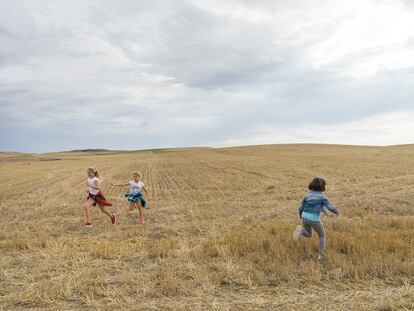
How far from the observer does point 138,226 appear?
35.0ft

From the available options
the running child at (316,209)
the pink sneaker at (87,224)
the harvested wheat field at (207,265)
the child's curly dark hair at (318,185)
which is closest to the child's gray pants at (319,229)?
the running child at (316,209)

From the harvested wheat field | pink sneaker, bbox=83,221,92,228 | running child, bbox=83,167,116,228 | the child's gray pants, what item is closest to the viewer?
the harvested wheat field

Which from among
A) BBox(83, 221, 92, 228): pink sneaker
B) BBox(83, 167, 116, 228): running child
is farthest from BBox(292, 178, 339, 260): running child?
BBox(83, 221, 92, 228): pink sneaker

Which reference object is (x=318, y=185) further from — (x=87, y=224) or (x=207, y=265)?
(x=87, y=224)

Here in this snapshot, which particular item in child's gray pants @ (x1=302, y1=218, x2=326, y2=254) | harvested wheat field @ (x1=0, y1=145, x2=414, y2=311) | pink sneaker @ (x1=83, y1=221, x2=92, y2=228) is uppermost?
child's gray pants @ (x1=302, y1=218, x2=326, y2=254)

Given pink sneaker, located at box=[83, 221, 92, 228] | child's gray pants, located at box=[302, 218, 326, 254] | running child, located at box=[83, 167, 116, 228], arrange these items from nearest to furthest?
child's gray pants, located at box=[302, 218, 326, 254]
running child, located at box=[83, 167, 116, 228]
pink sneaker, located at box=[83, 221, 92, 228]

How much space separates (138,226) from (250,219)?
12.0ft

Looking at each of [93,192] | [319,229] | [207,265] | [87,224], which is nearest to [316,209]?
[319,229]

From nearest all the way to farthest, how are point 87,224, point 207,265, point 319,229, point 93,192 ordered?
point 207,265
point 319,229
point 93,192
point 87,224

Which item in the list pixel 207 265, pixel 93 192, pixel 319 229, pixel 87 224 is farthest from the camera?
pixel 87 224

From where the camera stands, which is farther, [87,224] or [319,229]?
[87,224]

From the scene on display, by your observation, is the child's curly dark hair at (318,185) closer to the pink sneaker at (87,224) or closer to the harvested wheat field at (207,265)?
the harvested wheat field at (207,265)

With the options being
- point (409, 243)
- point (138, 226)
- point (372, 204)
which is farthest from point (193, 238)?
point (372, 204)

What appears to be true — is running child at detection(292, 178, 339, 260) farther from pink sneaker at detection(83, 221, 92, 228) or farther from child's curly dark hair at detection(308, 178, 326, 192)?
pink sneaker at detection(83, 221, 92, 228)
